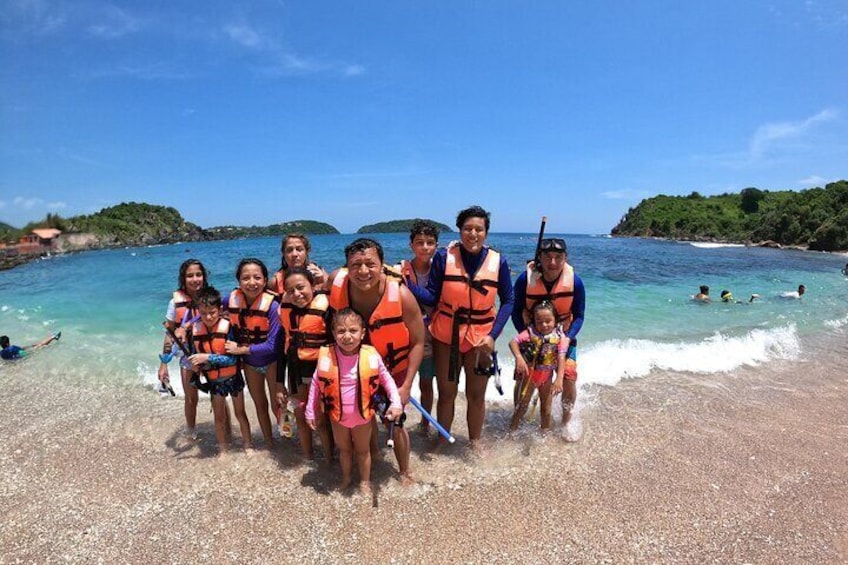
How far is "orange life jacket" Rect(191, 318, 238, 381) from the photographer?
4.38 metres

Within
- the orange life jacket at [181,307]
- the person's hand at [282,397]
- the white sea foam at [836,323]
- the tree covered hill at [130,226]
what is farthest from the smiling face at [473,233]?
the tree covered hill at [130,226]

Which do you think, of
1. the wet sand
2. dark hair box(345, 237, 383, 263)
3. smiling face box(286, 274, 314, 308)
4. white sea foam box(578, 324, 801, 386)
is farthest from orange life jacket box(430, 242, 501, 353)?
white sea foam box(578, 324, 801, 386)

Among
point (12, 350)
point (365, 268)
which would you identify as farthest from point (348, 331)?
point (12, 350)

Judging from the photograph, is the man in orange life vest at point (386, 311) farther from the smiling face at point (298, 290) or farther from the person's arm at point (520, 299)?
the person's arm at point (520, 299)

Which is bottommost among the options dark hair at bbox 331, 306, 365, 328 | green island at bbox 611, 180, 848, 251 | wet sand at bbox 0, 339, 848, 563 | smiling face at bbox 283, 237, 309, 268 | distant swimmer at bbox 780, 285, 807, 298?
wet sand at bbox 0, 339, 848, 563

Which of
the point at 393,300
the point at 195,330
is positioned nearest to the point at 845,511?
the point at 393,300

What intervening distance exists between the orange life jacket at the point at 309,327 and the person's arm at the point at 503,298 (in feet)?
5.12

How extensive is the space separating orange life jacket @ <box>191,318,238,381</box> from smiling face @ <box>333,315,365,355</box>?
1552 millimetres

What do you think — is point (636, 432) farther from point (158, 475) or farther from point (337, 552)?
point (158, 475)

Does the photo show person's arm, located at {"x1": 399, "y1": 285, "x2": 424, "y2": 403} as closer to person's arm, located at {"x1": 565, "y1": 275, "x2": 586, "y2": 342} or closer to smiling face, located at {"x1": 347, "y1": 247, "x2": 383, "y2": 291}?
smiling face, located at {"x1": 347, "y1": 247, "x2": 383, "y2": 291}

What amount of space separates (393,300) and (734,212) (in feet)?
333

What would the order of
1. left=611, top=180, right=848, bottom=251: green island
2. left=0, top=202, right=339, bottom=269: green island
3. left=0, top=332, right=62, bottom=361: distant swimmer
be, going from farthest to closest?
left=0, top=202, right=339, bottom=269: green island, left=611, top=180, right=848, bottom=251: green island, left=0, top=332, right=62, bottom=361: distant swimmer

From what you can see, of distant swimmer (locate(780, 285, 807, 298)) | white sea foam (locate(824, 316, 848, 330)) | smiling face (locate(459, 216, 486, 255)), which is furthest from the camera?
distant swimmer (locate(780, 285, 807, 298))

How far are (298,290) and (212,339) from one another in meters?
1.26
